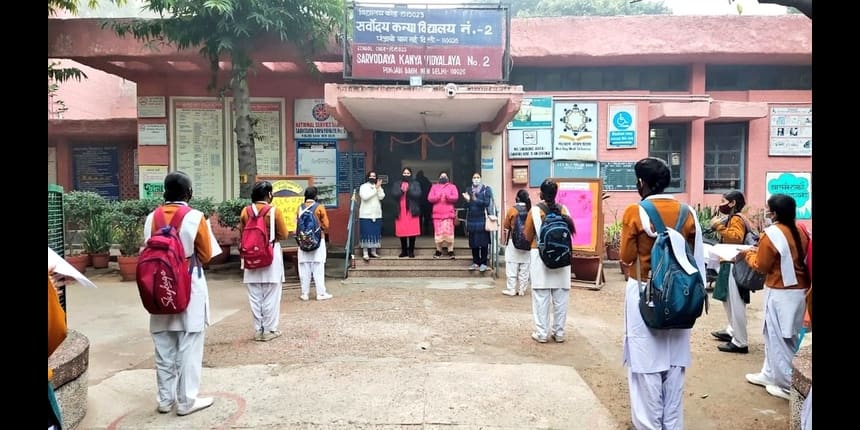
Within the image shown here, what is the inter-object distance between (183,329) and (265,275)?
67.3 inches

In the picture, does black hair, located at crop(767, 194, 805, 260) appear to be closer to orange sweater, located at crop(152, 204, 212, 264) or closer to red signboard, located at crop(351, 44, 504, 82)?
orange sweater, located at crop(152, 204, 212, 264)

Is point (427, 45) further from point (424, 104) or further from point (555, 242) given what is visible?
point (555, 242)

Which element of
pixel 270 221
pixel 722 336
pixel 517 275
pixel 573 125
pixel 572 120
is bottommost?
pixel 722 336

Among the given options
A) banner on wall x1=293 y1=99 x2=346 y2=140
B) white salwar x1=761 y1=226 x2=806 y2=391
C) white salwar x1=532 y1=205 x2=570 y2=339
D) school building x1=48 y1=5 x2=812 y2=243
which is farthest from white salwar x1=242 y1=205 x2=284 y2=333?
banner on wall x1=293 y1=99 x2=346 y2=140

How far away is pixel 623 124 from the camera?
35.7 ft

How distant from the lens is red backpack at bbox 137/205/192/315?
3.17m

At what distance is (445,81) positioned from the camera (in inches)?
343

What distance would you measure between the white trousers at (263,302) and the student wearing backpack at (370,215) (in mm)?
3816

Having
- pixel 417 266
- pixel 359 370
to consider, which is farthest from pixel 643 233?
pixel 417 266

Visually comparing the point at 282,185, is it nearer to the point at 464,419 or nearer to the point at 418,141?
the point at 418,141

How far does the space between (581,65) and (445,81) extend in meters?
3.99

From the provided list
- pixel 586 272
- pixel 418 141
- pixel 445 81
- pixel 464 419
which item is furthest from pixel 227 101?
pixel 464 419
